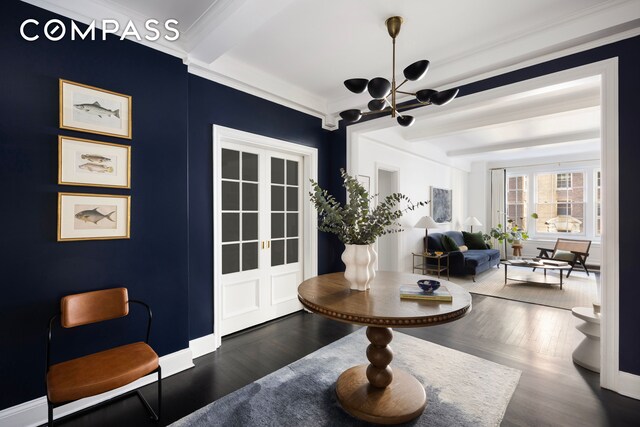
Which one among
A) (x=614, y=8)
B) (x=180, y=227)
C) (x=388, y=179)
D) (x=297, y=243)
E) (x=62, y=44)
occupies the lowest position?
(x=297, y=243)

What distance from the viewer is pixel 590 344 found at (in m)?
2.61

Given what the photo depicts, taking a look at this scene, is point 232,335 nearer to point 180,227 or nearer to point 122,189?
point 180,227

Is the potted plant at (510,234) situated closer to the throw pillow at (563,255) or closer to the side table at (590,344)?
the throw pillow at (563,255)

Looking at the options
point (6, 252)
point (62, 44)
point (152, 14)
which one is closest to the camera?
point (6, 252)

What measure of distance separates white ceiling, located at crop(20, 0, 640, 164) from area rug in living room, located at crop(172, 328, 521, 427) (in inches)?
102

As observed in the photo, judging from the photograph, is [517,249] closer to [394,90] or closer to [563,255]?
[563,255]

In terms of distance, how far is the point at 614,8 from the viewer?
2.17 m

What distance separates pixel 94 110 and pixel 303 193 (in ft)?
8.14

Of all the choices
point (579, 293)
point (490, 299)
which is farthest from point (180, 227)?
point (579, 293)

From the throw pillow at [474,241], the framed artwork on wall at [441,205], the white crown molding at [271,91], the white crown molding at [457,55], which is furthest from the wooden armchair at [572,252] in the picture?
the white crown molding at [271,91]

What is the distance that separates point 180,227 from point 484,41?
3280 millimetres

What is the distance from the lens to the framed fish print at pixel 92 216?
6.67ft

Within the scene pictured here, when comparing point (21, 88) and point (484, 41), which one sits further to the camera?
point (484, 41)

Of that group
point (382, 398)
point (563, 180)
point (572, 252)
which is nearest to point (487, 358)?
point (382, 398)
